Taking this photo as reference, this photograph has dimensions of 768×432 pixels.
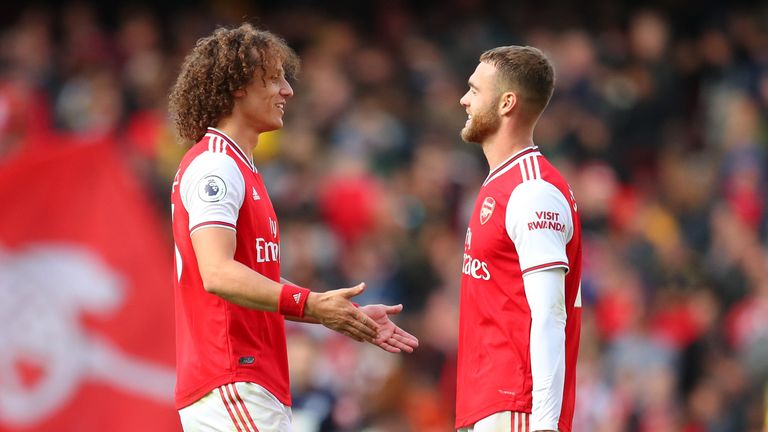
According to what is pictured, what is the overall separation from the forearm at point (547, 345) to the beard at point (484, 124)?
2.51ft

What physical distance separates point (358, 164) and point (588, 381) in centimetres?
382

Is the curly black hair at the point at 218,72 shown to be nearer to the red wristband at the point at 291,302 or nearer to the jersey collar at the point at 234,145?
the jersey collar at the point at 234,145

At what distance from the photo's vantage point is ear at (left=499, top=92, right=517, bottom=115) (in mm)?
6281

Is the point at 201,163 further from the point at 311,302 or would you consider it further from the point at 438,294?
the point at 438,294

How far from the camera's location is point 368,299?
1227 cm

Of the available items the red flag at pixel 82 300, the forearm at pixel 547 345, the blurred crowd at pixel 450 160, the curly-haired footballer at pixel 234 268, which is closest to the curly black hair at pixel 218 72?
the curly-haired footballer at pixel 234 268

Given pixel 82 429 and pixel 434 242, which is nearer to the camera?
pixel 82 429

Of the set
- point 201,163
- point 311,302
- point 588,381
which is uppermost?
point 588,381

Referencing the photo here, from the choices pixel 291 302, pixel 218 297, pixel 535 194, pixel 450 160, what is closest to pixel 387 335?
pixel 291 302

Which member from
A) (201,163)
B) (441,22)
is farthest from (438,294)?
(201,163)

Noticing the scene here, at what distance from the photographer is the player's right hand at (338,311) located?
562 centimetres

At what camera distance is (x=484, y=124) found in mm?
6332

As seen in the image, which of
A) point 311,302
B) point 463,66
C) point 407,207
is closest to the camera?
point 311,302

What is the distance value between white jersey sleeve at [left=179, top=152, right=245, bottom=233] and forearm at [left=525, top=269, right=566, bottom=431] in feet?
4.09
